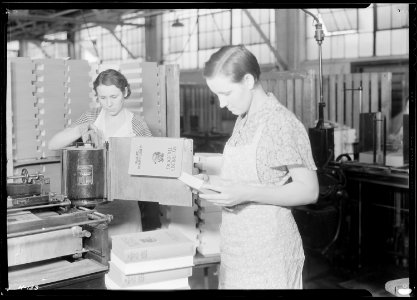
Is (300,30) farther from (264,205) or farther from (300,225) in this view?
(264,205)

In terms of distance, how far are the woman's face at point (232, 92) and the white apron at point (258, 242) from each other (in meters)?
0.13

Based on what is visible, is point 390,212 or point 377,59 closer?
point 390,212

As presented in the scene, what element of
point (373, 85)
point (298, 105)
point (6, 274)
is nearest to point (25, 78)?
point (6, 274)

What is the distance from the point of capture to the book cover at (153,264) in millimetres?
1540

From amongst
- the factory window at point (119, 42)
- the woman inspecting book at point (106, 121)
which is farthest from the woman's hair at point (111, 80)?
the factory window at point (119, 42)

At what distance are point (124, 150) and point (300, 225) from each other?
2.49m

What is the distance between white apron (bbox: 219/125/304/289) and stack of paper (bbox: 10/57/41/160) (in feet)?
3.46

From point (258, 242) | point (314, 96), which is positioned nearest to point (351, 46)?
point (314, 96)

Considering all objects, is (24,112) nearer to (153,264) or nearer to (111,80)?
(111,80)

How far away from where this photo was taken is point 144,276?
157 centimetres

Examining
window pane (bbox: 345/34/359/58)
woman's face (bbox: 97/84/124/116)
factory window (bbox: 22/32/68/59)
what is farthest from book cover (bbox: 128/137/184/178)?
factory window (bbox: 22/32/68/59)

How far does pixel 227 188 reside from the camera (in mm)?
1608

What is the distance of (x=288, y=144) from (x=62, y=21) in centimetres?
1031

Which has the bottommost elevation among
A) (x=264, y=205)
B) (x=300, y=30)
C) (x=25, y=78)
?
(x=264, y=205)
